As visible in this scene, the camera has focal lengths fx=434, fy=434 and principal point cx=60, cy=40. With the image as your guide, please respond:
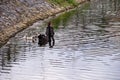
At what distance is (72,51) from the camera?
31.0 metres

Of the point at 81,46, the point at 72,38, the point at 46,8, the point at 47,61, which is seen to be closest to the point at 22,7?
the point at 46,8

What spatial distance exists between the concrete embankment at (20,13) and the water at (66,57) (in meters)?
1.21

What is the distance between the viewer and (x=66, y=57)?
28.6m

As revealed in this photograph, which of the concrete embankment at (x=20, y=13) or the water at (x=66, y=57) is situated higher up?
the concrete embankment at (x=20, y=13)

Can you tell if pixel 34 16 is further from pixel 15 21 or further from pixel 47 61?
pixel 47 61

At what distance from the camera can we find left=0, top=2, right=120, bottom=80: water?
2356 centimetres

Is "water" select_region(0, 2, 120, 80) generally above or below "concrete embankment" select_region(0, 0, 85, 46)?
below

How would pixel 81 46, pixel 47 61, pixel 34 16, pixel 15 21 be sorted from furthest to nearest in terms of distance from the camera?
pixel 34 16 → pixel 15 21 → pixel 81 46 → pixel 47 61

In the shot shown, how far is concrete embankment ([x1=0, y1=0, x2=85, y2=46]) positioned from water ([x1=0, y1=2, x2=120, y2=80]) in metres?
1.21

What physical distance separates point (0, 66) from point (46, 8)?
33919 millimetres

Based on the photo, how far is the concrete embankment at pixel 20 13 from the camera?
1590 inches

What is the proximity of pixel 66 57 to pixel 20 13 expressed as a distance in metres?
22.2

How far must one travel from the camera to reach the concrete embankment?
132 feet

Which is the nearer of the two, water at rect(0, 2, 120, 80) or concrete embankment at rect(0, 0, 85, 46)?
water at rect(0, 2, 120, 80)
